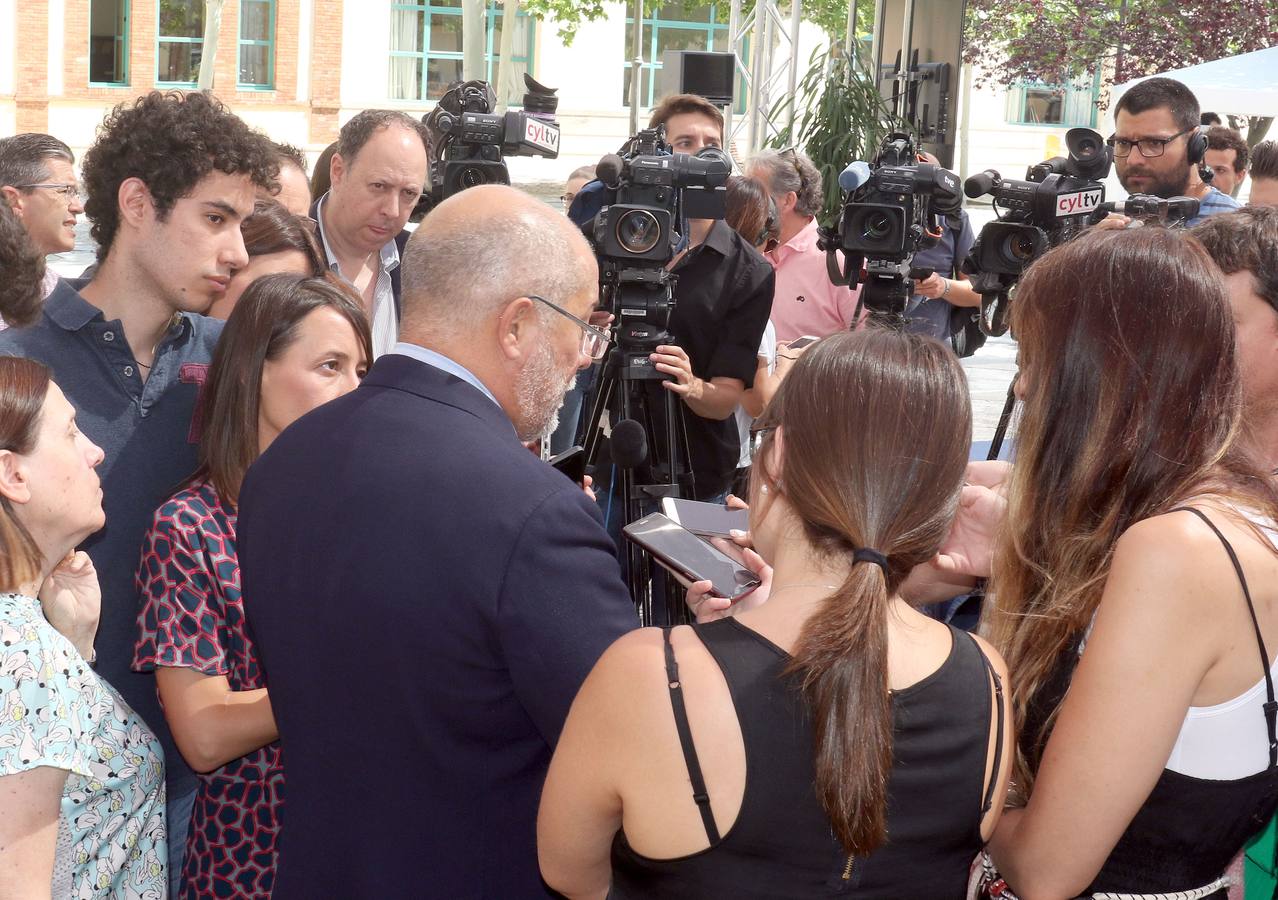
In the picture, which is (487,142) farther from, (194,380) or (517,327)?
(517,327)

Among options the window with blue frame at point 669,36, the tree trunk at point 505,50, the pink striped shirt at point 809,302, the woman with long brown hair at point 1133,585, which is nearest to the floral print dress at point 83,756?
the woman with long brown hair at point 1133,585

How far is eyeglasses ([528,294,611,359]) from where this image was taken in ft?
5.95

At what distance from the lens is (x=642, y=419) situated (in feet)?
11.6

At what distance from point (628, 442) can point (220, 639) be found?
4.42 feet

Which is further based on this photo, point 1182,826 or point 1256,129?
point 1256,129

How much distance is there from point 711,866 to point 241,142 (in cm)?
204

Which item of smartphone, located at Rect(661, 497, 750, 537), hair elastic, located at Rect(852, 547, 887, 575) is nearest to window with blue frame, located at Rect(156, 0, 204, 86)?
smartphone, located at Rect(661, 497, 750, 537)

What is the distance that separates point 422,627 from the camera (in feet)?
5.24

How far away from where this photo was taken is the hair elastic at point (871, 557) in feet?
4.47

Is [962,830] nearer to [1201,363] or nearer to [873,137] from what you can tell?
[1201,363]

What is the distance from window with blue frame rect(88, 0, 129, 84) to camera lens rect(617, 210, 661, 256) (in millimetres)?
20639

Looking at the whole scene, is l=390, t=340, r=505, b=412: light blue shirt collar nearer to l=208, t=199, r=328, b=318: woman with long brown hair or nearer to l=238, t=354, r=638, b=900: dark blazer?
l=238, t=354, r=638, b=900: dark blazer

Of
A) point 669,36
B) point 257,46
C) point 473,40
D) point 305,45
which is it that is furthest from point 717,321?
point 669,36

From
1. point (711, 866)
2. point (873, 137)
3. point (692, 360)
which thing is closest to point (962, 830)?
point (711, 866)
